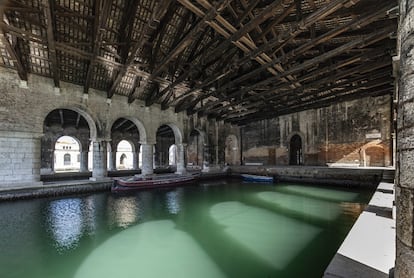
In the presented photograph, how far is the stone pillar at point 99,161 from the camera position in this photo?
1029 centimetres

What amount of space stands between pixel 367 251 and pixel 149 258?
3.20m

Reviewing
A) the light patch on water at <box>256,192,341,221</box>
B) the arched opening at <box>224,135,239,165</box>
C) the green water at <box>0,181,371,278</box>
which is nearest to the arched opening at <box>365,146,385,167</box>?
the green water at <box>0,181,371,278</box>

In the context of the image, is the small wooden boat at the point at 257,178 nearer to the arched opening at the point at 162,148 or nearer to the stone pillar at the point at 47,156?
the arched opening at the point at 162,148

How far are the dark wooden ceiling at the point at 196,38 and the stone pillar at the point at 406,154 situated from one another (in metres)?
3.60

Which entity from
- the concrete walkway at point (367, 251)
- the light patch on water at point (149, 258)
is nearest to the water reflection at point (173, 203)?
the light patch on water at point (149, 258)

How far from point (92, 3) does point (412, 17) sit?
322 inches

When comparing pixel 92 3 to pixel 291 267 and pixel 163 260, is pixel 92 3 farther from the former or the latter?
pixel 291 267

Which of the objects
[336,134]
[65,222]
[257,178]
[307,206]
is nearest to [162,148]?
[257,178]

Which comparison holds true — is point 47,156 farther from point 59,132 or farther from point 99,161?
point 99,161

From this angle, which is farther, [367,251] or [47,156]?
[47,156]

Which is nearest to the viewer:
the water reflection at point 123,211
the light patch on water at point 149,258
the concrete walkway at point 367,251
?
A: the concrete walkway at point 367,251

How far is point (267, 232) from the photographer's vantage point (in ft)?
15.0

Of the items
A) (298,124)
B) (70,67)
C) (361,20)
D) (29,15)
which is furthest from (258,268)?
(298,124)

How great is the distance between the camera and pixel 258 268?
123 inches
